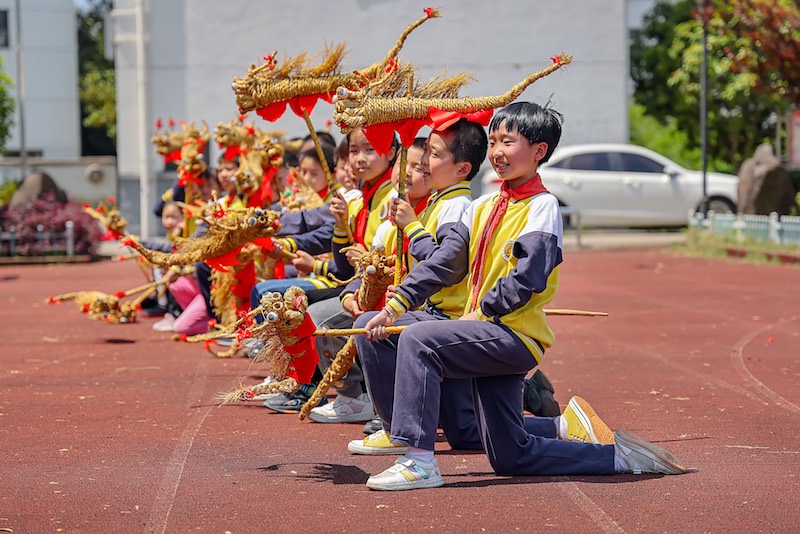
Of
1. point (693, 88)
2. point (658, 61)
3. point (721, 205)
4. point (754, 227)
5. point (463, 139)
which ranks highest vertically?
point (658, 61)

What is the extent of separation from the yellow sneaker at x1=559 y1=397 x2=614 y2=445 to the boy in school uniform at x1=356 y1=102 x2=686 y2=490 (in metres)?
0.05

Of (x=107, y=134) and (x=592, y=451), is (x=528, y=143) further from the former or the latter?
(x=107, y=134)

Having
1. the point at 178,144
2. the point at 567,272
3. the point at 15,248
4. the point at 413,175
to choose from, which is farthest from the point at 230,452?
the point at 15,248

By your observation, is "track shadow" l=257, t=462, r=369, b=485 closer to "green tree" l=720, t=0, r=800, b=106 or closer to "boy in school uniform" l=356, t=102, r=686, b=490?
"boy in school uniform" l=356, t=102, r=686, b=490

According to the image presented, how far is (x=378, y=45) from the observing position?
28141mm

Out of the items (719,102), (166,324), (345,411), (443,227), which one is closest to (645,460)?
(443,227)

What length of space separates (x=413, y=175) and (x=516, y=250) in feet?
3.43

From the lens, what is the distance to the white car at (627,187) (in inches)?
927

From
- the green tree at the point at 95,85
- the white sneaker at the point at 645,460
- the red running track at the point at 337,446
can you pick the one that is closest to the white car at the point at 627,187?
the red running track at the point at 337,446

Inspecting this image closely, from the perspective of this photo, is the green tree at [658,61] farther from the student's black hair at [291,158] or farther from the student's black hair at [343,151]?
the student's black hair at [343,151]

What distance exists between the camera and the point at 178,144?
452 inches

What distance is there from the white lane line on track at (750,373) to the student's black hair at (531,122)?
8.45 feet

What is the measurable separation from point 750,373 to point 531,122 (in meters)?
3.71

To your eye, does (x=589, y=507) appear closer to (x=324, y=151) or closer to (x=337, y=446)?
(x=337, y=446)
